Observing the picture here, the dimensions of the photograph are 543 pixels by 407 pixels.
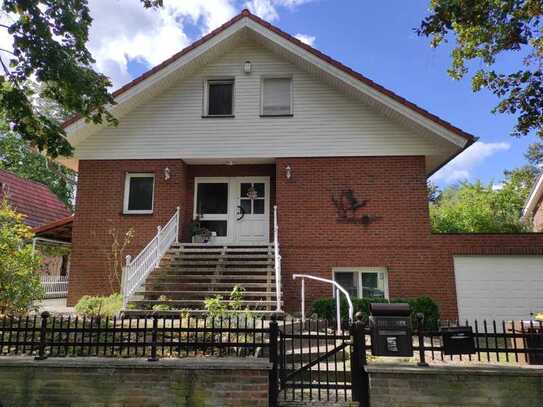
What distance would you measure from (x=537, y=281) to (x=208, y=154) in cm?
922

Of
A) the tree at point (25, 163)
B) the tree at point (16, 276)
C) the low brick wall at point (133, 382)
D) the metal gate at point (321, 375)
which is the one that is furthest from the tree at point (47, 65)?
the tree at point (25, 163)

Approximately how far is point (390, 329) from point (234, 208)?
804 cm

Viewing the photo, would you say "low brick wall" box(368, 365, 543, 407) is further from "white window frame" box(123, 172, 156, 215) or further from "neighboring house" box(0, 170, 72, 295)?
"neighboring house" box(0, 170, 72, 295)

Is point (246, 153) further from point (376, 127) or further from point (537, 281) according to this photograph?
point (537, 281)

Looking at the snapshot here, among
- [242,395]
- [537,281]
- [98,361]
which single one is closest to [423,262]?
[537,281]

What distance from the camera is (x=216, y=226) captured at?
41.4ft

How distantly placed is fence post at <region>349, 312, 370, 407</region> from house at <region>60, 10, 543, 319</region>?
4.89 m

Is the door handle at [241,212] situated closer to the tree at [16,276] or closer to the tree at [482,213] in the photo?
the tree at [16,276]

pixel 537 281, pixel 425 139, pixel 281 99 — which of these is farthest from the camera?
pixel 281 99

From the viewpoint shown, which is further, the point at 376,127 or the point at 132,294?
the point at 376,127

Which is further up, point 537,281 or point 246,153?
point 246,153

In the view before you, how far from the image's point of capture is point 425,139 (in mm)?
11398

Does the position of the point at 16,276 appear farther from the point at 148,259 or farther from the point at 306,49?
the point at 306,49

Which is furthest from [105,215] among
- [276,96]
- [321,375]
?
[321,375]
